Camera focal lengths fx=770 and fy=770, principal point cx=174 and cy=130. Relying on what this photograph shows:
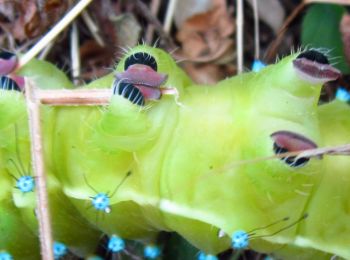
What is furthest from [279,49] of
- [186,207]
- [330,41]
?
[186,207]

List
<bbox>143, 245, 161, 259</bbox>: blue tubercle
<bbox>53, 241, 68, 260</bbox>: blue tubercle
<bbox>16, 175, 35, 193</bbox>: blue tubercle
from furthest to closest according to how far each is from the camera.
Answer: <bbox>143, 245, 161, 259</bbox>: blue tubercle < <bbox>53, 241, 68, 260</bbox>: blue tubercle < <bbox>16, 175, 35, 193</bbox>: blue tubercle

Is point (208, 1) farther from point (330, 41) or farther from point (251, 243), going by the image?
point (251, 243)

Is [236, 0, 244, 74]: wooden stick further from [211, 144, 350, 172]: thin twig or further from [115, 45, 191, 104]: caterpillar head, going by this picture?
[211, 144, 350, 172]: thin twig

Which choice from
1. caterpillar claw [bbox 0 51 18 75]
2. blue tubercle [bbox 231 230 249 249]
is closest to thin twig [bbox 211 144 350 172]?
blue tubercle [bbox 231 230 249 249]

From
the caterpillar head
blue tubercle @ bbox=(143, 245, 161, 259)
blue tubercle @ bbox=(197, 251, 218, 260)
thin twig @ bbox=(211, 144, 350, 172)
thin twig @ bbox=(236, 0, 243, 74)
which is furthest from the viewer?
thin twig @ bbox=(236, 0, 243, 74)

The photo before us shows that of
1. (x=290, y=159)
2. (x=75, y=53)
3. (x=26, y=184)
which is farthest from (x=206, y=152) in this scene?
(x=75, y=53)

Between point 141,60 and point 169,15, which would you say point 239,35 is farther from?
point 141,60
